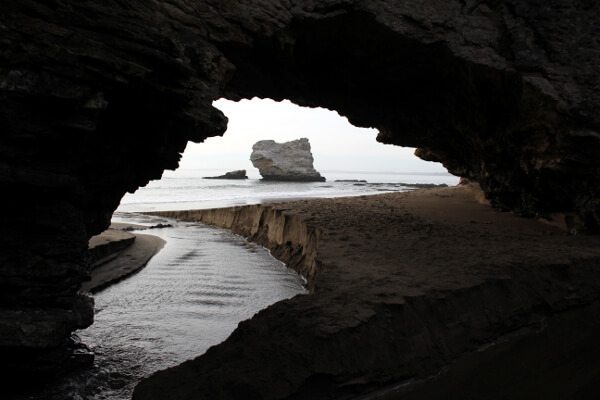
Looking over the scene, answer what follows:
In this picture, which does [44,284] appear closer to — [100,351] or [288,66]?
[100,351]

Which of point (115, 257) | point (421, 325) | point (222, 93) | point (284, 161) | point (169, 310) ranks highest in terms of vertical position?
point (284, 161)

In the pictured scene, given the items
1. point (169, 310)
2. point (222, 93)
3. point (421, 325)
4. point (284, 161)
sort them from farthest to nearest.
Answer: point (284, 161) < point (169, 310) < point (222, 93) < point (421, 325)

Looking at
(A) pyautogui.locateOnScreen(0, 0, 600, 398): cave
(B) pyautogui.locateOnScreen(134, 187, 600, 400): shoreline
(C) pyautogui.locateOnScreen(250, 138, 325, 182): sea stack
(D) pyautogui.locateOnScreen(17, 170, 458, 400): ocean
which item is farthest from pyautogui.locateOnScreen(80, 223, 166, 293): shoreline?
(C) pyautogui.locateOnScreen(250, 138, 325, 182): sea stack

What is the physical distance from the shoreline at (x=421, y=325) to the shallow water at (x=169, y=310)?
176 centimetres

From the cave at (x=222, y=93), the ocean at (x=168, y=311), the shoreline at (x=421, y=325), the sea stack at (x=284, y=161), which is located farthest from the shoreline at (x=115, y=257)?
the sea stack at (x=284, y=161)

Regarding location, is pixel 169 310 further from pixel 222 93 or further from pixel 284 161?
pixel 284 161

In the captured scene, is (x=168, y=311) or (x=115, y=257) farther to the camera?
(x=115, y=257)

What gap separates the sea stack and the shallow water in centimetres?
7035

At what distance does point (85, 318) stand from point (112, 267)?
6487 mm

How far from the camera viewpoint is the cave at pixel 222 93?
4773 millimetres

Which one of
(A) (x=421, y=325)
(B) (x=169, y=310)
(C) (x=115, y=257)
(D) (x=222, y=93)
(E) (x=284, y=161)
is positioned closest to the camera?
(A) (x=421, y=325)

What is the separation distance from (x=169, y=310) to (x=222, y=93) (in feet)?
14.9

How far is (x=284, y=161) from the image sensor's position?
8600 cm

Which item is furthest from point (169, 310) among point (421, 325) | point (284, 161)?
point (284, 161)
